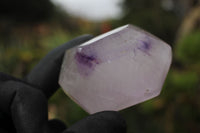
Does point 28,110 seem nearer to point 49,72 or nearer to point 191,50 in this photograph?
point 49,72

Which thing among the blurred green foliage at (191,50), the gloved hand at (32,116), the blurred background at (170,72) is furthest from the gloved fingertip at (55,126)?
the blurred green foliage at (191,50)

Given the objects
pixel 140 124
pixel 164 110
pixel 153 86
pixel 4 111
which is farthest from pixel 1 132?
pixel 164 110

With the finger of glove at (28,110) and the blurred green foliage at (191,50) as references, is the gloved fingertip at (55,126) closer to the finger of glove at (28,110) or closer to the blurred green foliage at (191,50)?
the finger of glove at (28,110)

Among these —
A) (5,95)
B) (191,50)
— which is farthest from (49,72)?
(191,50)

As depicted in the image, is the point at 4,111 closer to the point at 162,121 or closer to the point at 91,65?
the point at 91,65

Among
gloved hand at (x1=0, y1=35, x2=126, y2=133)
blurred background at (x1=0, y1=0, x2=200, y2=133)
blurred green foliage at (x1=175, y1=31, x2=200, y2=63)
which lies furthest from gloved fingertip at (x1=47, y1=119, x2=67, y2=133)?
blurred green foliage at (x1=175, y1=31, x2=200, y2=63)

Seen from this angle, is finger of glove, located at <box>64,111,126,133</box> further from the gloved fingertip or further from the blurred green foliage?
the blurred green foliage
